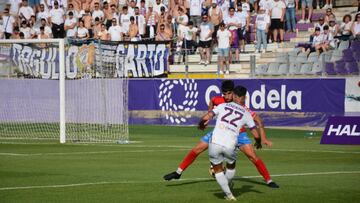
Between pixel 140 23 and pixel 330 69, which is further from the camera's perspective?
pixel 140 23

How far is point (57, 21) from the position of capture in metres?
41.9

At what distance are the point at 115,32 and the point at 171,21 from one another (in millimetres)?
2450

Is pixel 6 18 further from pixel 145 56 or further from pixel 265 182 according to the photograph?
pixel 265 182

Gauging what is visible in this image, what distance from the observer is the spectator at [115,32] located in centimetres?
3953

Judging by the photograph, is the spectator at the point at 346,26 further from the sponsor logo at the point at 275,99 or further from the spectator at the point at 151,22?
the spectator at the point at 151,22

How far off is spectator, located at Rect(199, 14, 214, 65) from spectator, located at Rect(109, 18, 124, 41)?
11.6ft

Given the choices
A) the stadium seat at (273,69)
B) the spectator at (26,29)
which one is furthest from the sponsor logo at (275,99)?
the spectator at (26,29)

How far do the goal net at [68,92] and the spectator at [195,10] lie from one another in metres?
5.95

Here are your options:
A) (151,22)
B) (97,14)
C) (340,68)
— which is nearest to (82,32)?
(97,14)

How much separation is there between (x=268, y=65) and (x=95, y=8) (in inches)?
365

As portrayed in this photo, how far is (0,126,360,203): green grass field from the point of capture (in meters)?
15.1

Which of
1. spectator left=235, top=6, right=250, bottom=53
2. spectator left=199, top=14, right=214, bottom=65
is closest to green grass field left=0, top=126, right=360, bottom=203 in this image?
spectator left=235, top=6, right=250, bottom=53

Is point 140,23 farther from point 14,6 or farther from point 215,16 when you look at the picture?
point 14,6

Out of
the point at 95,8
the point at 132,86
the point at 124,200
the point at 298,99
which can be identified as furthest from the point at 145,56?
the point at 124,200
